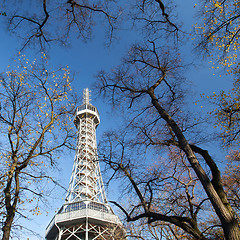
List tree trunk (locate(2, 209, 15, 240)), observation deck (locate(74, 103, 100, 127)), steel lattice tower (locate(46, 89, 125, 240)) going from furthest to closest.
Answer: observation deck (locate(74, 103, 100, 127)), steel lattice tower (locate(46, 89, 125, 240)), tree trunk (locate(2, 209, 15, 240))

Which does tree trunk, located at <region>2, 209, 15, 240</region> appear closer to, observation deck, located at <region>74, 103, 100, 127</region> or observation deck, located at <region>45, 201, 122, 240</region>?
observation deck, located at <region>45, 201, 122, 240</region>

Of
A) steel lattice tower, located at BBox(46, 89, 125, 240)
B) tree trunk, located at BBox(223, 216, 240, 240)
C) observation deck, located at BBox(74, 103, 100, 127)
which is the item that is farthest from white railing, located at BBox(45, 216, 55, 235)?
tree trunk, located at BBox(223, 216, 240, 240)

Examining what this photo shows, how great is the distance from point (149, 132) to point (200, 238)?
3.20m

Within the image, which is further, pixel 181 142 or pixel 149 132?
pixel 149 132

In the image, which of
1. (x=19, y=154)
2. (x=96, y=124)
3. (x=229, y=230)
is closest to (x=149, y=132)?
(x=229, y=230)

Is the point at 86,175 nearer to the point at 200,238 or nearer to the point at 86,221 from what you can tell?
the point at 86,221

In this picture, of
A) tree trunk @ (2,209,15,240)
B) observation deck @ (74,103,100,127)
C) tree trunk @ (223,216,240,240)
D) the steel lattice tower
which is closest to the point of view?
tree trunk @ (223,216,240,240)

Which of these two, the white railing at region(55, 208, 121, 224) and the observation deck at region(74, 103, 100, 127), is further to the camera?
the observation deck at region(74, 103, 100, 127)

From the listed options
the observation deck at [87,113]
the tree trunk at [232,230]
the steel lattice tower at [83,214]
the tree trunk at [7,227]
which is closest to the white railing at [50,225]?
the steel lattice tower at [83,214]

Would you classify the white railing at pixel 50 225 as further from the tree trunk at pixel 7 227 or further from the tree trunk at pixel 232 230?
the tree trunk at pixel 232 230

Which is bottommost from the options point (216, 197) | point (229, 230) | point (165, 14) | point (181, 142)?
point (229, 230)

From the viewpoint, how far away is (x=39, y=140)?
22.4 ft

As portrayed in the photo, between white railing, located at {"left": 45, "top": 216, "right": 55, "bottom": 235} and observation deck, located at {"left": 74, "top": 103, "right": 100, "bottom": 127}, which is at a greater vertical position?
observation deck, located at {"left": 74, "top": 103, "right": 100, "bottom": 127}

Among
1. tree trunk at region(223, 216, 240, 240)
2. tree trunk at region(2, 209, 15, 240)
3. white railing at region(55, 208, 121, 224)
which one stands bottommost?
tree trunk at region(223, 216, 240, 240)
